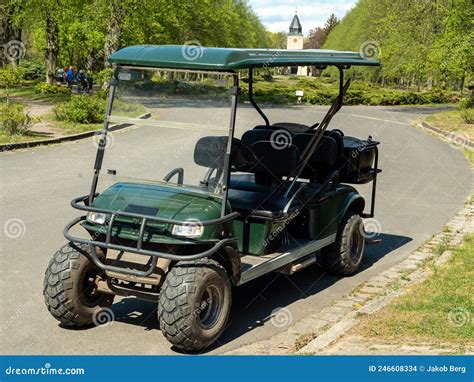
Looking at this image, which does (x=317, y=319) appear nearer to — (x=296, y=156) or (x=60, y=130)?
(x=296, y=156)

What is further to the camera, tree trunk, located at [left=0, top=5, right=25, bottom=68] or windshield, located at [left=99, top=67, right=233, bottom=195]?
tree trunk, located at [left=0, top=5, right=25, bottom=68]

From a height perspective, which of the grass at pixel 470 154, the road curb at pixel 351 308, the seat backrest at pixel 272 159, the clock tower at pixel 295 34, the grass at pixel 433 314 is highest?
the clock tower at pixel 295 34

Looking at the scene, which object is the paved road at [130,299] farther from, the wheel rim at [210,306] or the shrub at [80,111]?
the shrub at [80,111]

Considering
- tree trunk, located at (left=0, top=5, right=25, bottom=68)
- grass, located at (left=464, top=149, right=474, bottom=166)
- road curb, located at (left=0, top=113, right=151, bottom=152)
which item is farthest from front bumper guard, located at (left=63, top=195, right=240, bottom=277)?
tree trunk, located at (left=0, top=5, right=25, bottom=68)

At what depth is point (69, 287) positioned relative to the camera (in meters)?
6.30

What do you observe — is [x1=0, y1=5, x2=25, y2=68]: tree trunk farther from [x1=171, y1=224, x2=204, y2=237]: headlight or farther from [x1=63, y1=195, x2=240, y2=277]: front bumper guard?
[x1=171, y1=224, x2=204, y2=237]: headlight

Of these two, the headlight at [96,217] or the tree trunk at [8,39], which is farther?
the tree trunk at [8,39]

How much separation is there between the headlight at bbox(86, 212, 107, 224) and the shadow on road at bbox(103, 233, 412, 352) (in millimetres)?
1059

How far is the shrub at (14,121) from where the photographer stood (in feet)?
62.9

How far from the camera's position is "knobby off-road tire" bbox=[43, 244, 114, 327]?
630 centimetres

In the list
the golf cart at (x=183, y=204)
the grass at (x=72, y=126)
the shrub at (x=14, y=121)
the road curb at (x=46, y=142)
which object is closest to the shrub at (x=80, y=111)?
the grass at (x=72, y=126)

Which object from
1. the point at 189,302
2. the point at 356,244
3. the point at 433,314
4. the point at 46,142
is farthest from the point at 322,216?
the point at 46,142

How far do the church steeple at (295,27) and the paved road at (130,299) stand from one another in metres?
110

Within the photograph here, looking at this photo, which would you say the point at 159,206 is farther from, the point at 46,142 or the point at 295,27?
the point at 295,27
